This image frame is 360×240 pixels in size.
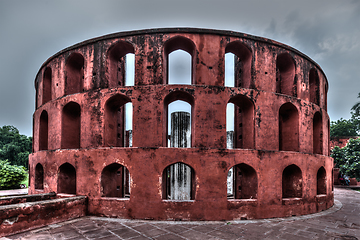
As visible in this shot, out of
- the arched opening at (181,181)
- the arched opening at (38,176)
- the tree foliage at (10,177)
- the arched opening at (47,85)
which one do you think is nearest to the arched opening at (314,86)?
the arched opening at (181,181)

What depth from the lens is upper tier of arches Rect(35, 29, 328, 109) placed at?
28.3ft

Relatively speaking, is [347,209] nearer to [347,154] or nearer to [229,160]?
[229,160]

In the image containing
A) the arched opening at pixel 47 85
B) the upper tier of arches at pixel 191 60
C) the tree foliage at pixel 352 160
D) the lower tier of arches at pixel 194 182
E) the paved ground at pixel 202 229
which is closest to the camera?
the paved ground at pixel 202 229

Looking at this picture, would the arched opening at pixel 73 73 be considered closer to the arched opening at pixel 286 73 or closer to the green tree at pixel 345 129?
the arched opening at pixel 286 73

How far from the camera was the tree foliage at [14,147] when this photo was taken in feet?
100

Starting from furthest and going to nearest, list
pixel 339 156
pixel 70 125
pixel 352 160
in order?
Answer: 1. pixel 339 156
2. pixel 352 160
3. pixel 70 125

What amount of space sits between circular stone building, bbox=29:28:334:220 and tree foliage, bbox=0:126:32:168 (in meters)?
26.2

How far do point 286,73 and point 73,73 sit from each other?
33.1 feet

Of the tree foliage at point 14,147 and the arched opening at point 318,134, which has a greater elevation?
the arched opening at point 318,134

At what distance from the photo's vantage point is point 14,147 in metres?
Answer: 30.9

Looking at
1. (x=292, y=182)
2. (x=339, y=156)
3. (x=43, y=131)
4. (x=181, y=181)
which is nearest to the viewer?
(x=292, y=182)

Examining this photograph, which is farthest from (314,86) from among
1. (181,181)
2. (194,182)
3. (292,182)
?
(181,181)

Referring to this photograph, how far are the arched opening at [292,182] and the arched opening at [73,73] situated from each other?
10309mm

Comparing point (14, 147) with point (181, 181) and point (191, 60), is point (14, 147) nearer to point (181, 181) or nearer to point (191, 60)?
point (181, 181)
